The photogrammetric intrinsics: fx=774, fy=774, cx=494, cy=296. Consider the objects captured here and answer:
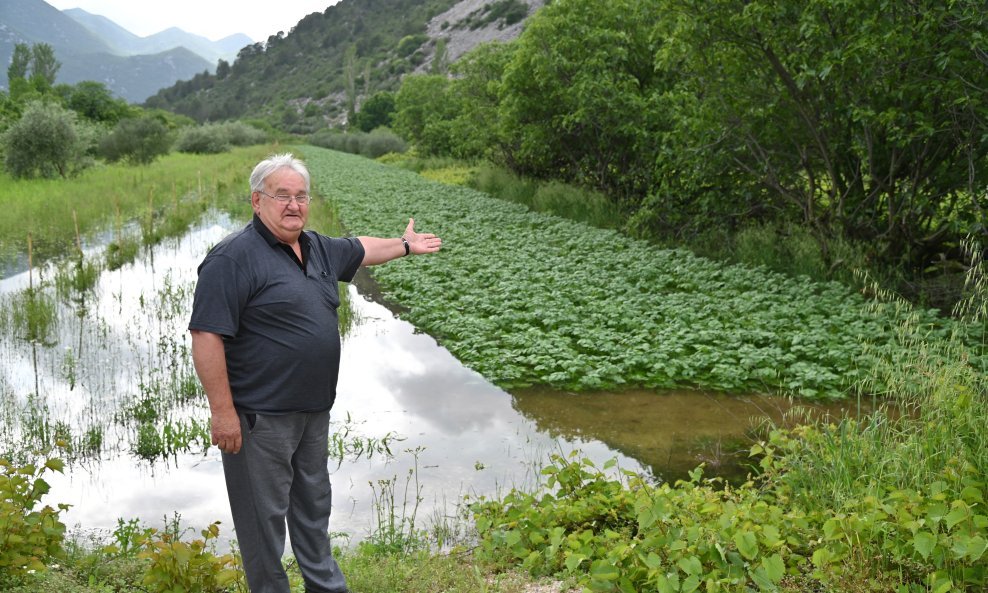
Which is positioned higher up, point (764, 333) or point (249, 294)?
point (249, 294)

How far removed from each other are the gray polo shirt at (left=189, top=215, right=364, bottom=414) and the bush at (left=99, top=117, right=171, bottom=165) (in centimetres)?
3843

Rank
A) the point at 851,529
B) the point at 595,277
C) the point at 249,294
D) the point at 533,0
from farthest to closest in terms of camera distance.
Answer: the point at 533,0
the point at 595,277
the point at 851,529
the point at 249,294

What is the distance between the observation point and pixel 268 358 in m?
3.25

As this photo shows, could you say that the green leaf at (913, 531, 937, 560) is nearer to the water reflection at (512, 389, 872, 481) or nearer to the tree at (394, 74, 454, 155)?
the water reflection at (512, 389, 872, 481)

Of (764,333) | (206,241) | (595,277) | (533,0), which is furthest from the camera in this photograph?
(533,0)

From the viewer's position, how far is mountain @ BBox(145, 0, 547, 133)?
118m

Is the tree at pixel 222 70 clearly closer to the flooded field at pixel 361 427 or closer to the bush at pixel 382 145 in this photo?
the bush at pixel 382 145

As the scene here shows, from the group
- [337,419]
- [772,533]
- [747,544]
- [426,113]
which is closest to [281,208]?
[747,544]

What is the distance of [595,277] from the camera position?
11.9 meters

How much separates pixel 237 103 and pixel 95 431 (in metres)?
159

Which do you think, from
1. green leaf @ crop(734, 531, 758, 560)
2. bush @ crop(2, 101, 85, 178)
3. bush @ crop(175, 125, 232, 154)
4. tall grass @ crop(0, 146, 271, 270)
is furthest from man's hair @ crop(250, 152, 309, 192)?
bush @ crop(175, 125, 232, 154)

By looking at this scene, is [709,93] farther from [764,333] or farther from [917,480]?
[917,480]

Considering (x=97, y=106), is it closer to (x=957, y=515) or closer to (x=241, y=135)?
(x=241, y=135)

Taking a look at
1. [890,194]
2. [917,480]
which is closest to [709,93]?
[890,194]
